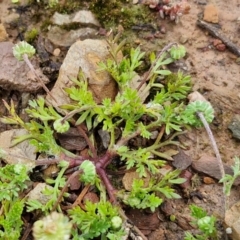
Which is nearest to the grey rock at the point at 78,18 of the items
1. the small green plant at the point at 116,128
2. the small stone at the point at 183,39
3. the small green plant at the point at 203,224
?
the small green plant at the point at 116,128

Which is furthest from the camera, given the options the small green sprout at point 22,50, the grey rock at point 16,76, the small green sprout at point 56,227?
the grey rock at point 16,76

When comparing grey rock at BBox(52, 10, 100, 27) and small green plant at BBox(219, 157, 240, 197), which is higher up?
grey rock at BBox(52, 10, 100, 27)

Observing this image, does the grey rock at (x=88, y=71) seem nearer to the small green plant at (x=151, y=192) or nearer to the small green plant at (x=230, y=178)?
the small green plant at (x=151, y=192)

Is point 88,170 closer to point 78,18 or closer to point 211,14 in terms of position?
point 78,18

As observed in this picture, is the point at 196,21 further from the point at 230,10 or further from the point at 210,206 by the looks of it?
the point at 210,206

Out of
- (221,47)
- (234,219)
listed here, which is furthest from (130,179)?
(221,47)

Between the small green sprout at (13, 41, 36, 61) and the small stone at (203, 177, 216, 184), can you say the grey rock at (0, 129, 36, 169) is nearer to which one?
the small green sprout at (13, 41, 36, 61)

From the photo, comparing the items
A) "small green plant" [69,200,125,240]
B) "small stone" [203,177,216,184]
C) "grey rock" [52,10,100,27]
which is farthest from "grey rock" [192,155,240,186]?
"grey rock" [52,10,100,27]
